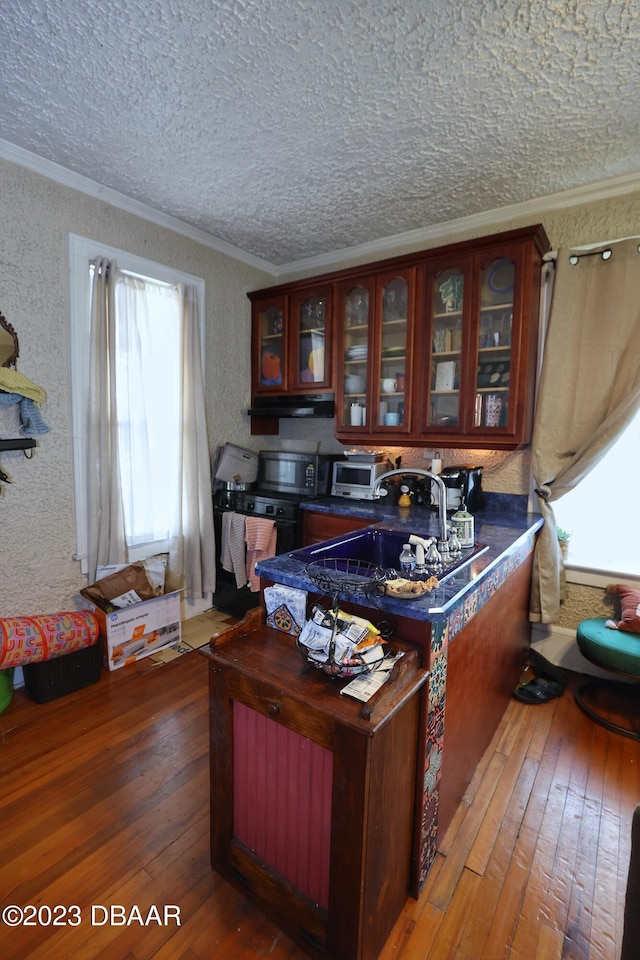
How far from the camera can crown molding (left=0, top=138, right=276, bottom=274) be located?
2.19m

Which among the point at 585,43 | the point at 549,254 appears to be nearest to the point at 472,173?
the point at 549,254

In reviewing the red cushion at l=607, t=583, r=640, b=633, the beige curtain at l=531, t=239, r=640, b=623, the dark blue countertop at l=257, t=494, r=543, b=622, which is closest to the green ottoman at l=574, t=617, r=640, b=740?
the red cushion at l=607, t=583, r=640, b=633

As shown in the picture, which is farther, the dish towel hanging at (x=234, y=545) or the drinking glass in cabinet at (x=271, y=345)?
the drinking glass in cabinet at (x=271, y=345)

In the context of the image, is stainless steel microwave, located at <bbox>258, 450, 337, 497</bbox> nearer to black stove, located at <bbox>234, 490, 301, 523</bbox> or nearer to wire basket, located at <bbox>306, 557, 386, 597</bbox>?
black stove, located at <bbox>234, 490, 301, 523</bbox>

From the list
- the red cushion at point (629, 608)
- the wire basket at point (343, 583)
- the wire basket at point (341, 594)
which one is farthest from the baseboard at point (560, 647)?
the wire basket at point (343, 583)

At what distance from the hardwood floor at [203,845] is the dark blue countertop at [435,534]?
83 centimetres

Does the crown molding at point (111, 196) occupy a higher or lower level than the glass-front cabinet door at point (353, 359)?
higher

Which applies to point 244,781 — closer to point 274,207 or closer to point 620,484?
point 620,484

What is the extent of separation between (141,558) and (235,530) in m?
0.63

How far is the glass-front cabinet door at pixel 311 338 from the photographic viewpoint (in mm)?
3141

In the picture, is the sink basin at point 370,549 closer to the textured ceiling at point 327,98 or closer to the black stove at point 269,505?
the black stove at point 269,505

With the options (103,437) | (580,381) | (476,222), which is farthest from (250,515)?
(476,222)

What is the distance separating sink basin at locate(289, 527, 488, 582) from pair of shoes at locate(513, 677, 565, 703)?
107 centimetres

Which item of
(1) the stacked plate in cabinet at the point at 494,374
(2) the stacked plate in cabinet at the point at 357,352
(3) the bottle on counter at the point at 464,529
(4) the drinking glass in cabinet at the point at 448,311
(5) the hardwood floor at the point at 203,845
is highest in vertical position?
(4) the drinking glass in cabinet at the point at 448,311
